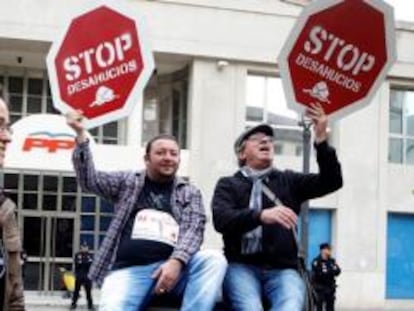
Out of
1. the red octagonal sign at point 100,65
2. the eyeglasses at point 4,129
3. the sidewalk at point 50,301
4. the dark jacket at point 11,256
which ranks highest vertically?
the red octagonal sign at point 100,65

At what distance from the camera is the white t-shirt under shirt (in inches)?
218

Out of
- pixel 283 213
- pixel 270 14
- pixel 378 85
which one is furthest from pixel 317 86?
pixel 270 14

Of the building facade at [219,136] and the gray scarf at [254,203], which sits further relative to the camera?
the building facade at [219,136]

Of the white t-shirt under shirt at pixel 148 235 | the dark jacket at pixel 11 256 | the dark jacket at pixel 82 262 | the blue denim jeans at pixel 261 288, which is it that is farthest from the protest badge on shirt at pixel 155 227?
the dark jacket at pixel 82 262

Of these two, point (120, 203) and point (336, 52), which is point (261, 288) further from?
point (336, 52)

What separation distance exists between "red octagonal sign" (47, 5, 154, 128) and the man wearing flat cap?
31.7 inches

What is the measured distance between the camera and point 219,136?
30734 millimetres

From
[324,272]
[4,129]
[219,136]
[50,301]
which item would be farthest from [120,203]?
[219,136]

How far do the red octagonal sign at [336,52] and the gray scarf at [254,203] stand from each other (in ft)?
1.56

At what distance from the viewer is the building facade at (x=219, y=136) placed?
3008cm

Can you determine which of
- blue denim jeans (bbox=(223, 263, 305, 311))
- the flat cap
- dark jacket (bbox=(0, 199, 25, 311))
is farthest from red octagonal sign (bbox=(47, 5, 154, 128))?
dark jacket (bbox=(0, 199, 25, 311))

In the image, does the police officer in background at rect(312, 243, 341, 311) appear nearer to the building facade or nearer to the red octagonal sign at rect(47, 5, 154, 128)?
the building facade

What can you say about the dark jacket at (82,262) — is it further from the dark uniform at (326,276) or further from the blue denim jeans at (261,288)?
the blue denim jeans at (261,288)

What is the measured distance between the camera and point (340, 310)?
3017 centimetres
